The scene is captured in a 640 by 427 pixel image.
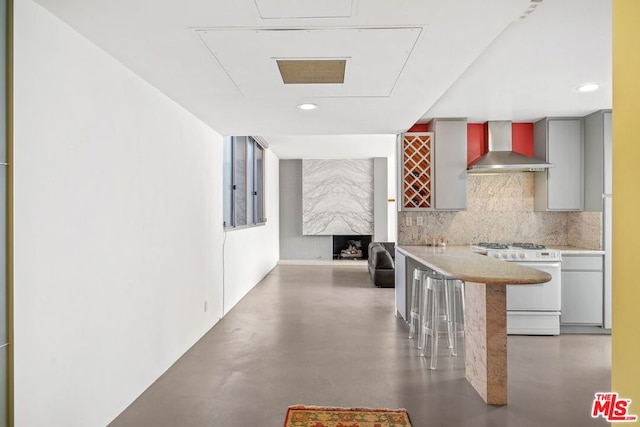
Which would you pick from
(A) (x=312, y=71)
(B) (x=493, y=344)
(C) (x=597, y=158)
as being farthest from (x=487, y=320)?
(C) (x=597, y=158)

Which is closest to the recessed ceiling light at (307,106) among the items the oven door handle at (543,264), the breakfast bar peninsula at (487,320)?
the breakfast bar peninsula at (487,320)

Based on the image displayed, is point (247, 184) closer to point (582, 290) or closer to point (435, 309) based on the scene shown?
point (435, 309)

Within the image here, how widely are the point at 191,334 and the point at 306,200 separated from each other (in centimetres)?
670

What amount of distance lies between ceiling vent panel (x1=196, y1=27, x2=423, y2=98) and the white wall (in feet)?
2.43

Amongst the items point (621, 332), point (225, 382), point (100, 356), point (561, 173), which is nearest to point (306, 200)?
point (561, 173)

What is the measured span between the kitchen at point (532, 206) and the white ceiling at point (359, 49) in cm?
73

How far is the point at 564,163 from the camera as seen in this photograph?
16.0 ft

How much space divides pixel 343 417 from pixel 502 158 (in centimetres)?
356

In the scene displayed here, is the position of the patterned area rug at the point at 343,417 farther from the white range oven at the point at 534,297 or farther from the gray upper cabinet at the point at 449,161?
the gray upper cabinet at the point at 449,161

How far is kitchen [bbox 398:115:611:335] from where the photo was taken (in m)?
4.46

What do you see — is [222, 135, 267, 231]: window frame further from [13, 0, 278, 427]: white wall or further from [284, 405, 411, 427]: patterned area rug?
[284, 405, 411, 427]: patterned area rug

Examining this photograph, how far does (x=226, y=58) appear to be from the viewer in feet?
8.54

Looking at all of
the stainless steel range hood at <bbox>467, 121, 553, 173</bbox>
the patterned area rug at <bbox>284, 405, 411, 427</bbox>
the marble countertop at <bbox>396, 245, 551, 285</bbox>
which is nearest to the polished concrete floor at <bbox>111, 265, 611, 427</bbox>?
the patterned area rug at <bbox>284, 405, 411, 427</bbox>

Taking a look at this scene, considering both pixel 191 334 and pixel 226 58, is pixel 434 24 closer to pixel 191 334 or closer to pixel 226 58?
pixel 226 58
